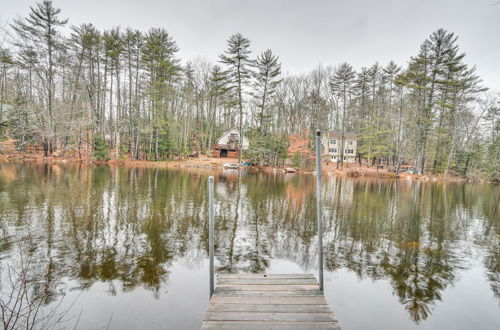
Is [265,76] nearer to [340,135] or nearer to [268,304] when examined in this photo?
[340,135]

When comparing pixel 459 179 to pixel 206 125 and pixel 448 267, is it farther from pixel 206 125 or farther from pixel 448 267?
pixel 206 125

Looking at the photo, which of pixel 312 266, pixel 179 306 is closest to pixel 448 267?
pixel 312 266

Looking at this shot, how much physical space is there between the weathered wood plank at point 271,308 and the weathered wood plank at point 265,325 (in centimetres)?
30

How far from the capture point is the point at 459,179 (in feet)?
117

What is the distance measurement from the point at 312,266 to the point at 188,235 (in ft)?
13.8

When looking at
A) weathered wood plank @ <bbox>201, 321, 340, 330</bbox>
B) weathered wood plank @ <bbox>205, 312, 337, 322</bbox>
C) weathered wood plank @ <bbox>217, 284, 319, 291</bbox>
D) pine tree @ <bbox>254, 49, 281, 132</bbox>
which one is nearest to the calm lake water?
weathered wood plank @ <bbox>217, 284, 319, 291</bbox>

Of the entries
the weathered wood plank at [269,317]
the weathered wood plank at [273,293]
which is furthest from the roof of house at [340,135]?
the weathered wood plank at [269,317]

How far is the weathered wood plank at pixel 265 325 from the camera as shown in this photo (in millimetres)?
3348

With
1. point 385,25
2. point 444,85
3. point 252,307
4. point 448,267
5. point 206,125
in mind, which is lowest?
point 448,267

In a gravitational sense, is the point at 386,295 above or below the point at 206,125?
below

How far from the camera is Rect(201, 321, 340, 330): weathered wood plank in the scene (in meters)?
3.35

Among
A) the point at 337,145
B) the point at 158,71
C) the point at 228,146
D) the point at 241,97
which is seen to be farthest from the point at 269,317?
the point at 337,145

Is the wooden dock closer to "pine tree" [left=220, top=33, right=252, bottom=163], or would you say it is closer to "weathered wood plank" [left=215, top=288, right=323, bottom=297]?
"weathered wood plank" [left=215, top=288, right=323, bottom=297]

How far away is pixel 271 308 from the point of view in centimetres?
382
